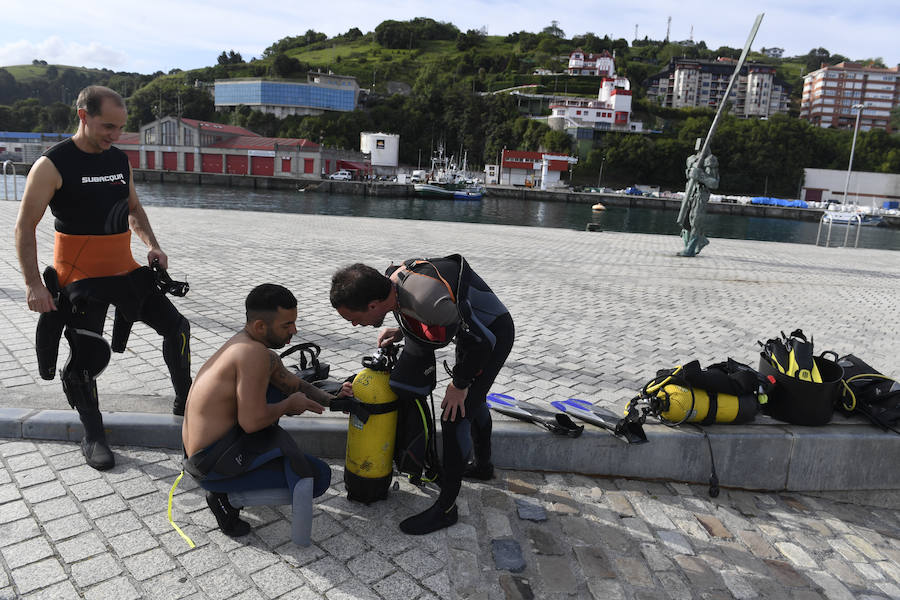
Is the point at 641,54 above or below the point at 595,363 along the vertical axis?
above

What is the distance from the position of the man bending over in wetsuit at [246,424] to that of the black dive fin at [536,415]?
63.4 inches

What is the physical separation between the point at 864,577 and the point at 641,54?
212 m

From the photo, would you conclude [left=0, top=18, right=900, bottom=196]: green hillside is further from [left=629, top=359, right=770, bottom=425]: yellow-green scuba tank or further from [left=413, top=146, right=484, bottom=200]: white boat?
[left=629, top=359, right=770, bottom=425]: yellow-green scuba tank

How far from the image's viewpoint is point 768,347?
4.69 metres

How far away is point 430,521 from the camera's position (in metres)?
3.04

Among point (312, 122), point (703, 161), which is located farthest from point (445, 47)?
point (703, 161)

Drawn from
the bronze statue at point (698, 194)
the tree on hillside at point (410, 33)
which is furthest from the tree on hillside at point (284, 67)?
the bronze statue at point (698, 194)

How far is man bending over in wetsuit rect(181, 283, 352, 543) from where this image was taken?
274 centimetres

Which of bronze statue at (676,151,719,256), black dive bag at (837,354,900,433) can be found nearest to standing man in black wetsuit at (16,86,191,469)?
black dive bag at (837,354,900,433)

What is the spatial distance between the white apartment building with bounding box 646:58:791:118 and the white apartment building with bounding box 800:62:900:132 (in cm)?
931

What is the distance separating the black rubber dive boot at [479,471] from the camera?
3.65 meters

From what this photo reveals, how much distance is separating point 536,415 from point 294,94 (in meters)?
129

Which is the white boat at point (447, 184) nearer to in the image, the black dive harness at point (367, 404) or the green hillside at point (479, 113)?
the green hillside at point (479, 113)

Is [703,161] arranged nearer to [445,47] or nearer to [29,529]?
[29,529]
